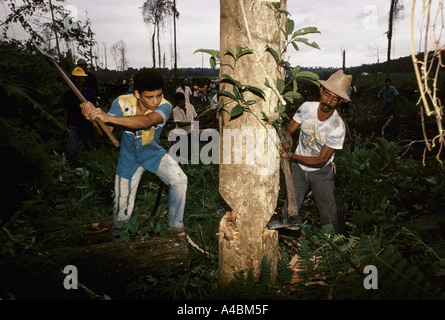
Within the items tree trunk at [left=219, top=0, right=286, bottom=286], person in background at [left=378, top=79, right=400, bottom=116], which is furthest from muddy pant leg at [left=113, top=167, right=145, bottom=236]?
person in background at [left=378, top=79, right=400, bottom=116]

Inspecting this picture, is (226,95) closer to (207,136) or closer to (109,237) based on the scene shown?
(109,237)

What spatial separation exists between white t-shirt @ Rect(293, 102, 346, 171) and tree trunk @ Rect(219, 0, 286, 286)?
154cm

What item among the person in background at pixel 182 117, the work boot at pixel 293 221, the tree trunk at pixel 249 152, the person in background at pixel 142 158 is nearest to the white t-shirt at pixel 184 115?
the person in background at pixel 182 117

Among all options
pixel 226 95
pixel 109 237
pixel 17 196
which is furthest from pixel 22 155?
pixel 226 95

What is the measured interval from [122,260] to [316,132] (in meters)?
2.52

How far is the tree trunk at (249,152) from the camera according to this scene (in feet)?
4.92

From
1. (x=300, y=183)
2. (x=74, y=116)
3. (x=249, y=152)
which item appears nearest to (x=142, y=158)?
(x=249, y=152)

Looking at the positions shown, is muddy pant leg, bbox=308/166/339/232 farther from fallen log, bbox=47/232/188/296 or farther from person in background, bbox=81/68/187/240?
fallen log, bbox=47/232/188/296

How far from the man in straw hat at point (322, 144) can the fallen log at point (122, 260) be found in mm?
1642

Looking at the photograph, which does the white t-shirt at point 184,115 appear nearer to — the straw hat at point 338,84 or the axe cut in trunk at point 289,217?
the straw hat at point 338,84

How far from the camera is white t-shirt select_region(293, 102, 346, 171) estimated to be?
9.52 ft

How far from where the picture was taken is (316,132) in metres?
3.06

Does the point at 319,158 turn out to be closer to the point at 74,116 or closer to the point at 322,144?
the point at 322,144

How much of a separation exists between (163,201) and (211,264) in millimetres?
1729
